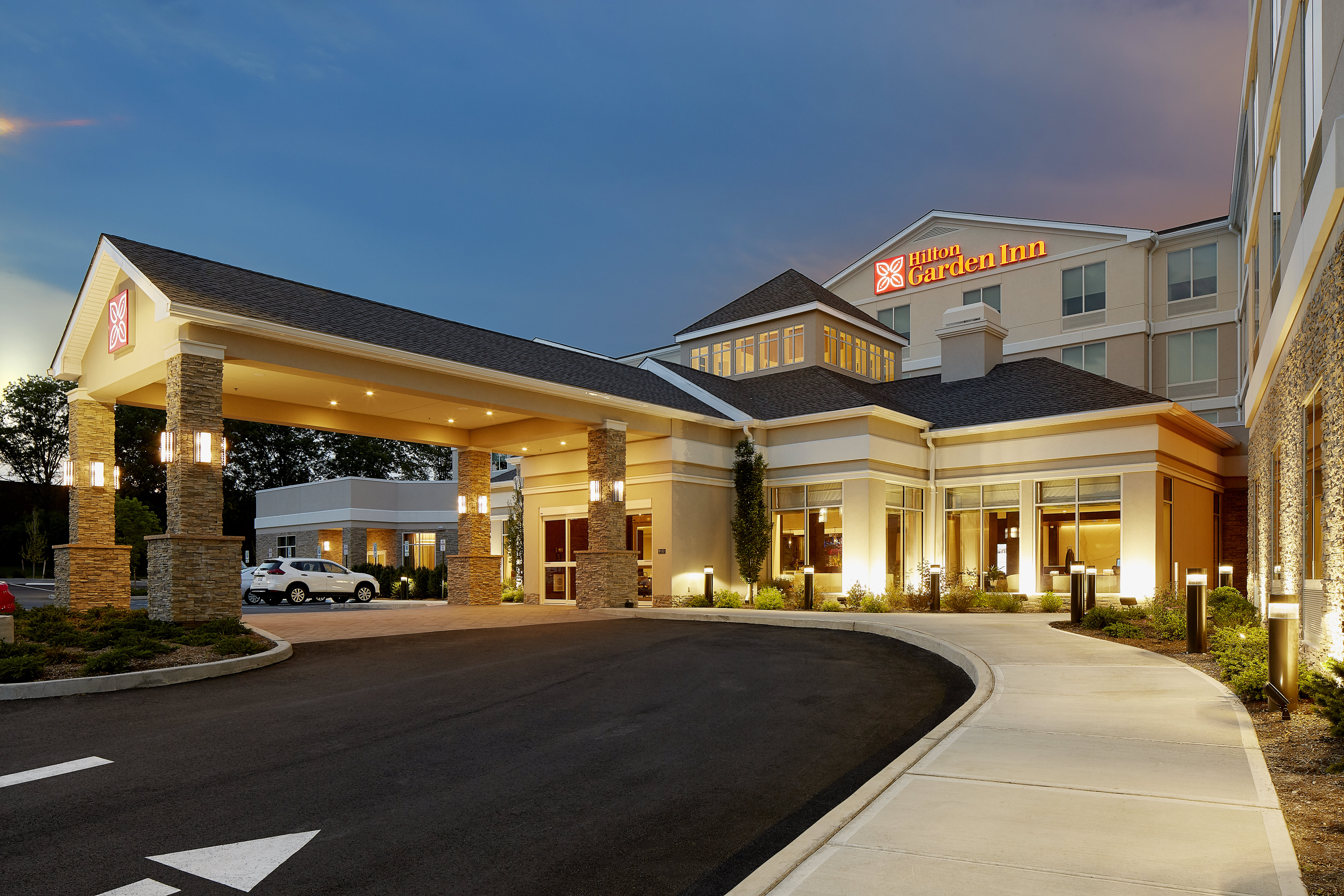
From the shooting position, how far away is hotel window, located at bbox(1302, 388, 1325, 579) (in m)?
9.25

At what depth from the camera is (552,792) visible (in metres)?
6.55

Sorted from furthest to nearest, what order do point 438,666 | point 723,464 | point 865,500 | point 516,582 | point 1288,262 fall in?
point 516,582, point 723,464, point 865,500, point 438,666, point 1288,262

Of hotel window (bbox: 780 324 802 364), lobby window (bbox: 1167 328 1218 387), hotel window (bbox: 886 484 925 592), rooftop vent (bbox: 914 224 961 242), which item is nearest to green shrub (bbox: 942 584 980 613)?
hotel window (bbox: 886 484 925 592)

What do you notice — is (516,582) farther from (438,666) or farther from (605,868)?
(605,868)

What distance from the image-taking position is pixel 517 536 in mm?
31141

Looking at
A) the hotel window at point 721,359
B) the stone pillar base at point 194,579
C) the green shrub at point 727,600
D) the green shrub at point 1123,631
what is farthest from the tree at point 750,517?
the stone pillar base at point 194,579

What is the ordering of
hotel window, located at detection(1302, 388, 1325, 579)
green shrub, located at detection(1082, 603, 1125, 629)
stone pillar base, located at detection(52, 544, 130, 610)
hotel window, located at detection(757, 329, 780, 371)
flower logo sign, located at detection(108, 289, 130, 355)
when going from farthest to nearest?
hotel window, located at detection(757, 329, 780, 371) → stone pillar base, located at detection(52, 544, 130, 610) → flower logo sign, located at detection(108, 289, 130, 355) → green shrub, located at detection(1082, 603, 1125, 629) → hotel window, located at detection(1302, 388, 1325, 579)

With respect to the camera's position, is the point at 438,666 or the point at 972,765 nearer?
the point at 972,765

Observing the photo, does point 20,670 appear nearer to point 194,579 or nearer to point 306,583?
point 194,579

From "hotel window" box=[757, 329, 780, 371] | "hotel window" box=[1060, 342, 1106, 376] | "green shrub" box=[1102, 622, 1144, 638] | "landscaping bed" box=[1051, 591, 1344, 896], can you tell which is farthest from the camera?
"hotel window" box=[1060, 342, 1106, 376]

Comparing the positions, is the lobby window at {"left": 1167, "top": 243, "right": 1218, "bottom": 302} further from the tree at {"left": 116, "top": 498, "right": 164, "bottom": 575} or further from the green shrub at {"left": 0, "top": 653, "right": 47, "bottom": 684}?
the tree at {"left": 116, "top": 498, "right": 164, "bottom": 575}

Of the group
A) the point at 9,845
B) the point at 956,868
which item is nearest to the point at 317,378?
the point at 9,845

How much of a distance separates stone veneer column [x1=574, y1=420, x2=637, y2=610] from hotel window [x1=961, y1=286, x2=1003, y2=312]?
875 inches

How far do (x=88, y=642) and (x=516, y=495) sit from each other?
18.4m
